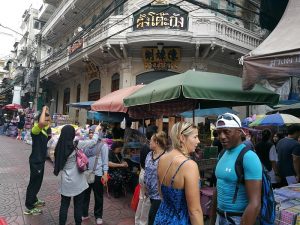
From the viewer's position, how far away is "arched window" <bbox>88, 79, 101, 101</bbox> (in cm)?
2008

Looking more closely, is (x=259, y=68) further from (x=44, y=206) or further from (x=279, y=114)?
(x=279, y=114)

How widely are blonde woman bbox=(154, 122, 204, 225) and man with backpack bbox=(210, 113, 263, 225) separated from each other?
29 centimetres

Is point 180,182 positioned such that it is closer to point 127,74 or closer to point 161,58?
point 161,58

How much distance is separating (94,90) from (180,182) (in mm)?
18426

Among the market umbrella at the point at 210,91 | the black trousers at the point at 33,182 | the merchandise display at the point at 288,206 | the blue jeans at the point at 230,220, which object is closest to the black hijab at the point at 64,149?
the black trousers at the point at 33,182

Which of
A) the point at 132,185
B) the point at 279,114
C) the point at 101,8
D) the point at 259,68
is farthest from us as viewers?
the point at 101,8

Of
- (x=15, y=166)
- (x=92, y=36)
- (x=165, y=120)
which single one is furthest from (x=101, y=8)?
(x=15, y=166)

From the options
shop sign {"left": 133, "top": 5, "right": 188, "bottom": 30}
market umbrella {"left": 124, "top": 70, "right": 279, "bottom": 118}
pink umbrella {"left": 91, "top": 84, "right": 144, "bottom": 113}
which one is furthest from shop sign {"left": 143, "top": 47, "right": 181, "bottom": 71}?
market umbrella {"left": 124, "top": 70, "right": 279, "bottom": 118}

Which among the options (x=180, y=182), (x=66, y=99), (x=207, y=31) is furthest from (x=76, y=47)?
(x=180, y=182)

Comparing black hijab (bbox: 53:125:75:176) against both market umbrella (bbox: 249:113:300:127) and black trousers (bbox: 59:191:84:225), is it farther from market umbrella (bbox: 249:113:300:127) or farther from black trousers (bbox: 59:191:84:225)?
market umbrella (bbox: 249:113:300:127)

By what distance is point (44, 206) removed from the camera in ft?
22.9

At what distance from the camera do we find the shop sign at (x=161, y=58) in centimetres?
1565

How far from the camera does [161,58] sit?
15828mm

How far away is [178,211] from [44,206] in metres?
5.05
